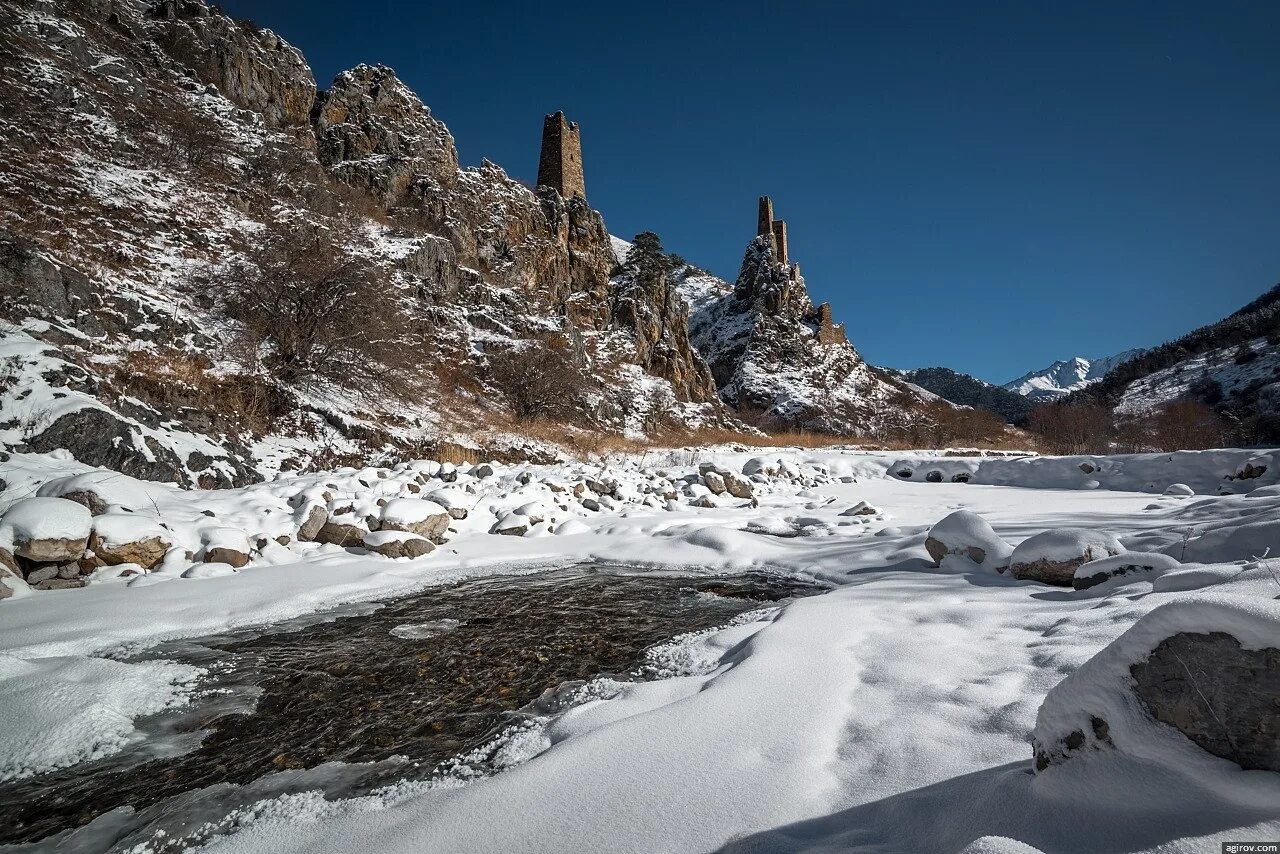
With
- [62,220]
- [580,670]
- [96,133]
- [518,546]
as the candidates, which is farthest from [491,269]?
[580,670]

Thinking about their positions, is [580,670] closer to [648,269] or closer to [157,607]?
[157,607]

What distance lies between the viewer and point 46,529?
13.4 feet

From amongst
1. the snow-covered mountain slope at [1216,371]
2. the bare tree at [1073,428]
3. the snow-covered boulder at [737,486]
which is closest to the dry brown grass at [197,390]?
the snow-covered boulder at [737,486]

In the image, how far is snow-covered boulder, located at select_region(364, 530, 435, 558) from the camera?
17.8ft

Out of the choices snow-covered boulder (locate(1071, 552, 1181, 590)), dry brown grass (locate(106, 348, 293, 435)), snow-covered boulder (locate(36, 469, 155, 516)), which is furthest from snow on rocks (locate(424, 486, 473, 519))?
snow-covered boulder (locate(1071, 552, 1181, 590))

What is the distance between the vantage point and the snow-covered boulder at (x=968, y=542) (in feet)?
14.0

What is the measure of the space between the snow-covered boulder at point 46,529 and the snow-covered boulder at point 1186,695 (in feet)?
20.2

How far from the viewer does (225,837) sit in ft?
5.70

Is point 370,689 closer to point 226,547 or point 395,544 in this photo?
point 395,544

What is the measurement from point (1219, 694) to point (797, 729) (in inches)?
50.1

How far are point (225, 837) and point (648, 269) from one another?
44.2 meters

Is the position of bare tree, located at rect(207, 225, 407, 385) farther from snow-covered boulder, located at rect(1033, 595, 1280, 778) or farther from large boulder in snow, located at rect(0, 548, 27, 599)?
snow-covered boulder, located at rect(1033, 595, 1280, 778)

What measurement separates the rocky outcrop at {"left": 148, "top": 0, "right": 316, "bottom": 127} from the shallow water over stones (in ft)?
109

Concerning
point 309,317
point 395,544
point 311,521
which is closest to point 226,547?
point 311,521
